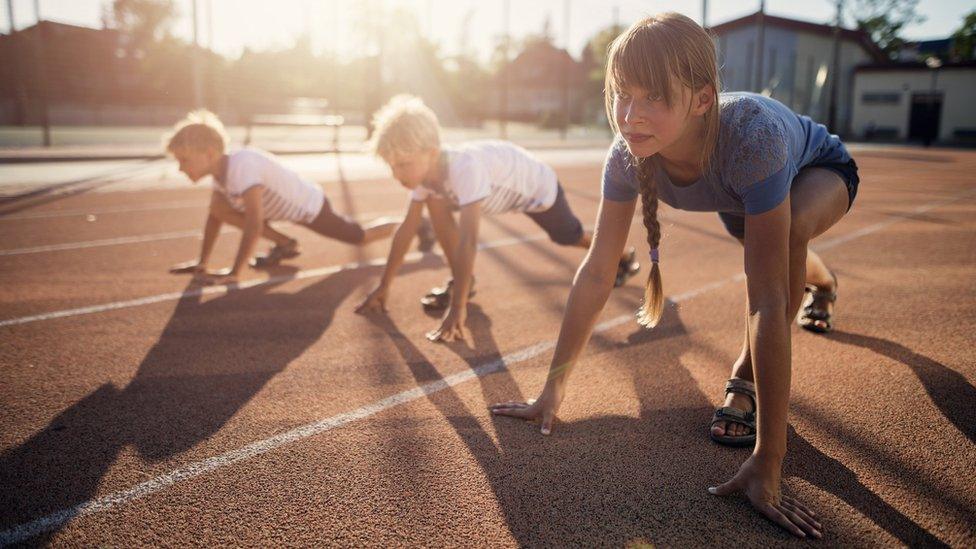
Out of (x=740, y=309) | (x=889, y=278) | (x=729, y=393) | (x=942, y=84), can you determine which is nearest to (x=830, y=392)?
(x=729, y=393)

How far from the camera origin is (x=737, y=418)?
2.71m

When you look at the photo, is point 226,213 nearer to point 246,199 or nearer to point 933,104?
point 246,199

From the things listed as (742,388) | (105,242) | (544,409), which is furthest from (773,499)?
(105,242)

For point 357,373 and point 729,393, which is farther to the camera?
point 357,373

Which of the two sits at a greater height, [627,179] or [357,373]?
[627,179]

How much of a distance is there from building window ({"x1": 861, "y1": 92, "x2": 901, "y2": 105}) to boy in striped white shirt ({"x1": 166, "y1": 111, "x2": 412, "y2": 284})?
45.5 m

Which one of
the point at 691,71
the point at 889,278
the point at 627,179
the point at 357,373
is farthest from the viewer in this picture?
the point at 889,278

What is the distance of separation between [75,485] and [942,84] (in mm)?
49455

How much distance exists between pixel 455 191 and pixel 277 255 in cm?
270

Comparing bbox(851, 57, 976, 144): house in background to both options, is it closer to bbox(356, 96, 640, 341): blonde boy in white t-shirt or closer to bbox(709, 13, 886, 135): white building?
bbox(709, 13, 886, 135): white building

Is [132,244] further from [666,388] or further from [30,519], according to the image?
[666,388]

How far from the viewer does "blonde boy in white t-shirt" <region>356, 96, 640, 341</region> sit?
3996mm

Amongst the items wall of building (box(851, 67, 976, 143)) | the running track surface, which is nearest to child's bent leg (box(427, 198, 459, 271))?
the running track surface

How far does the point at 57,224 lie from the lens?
26.2 ft
